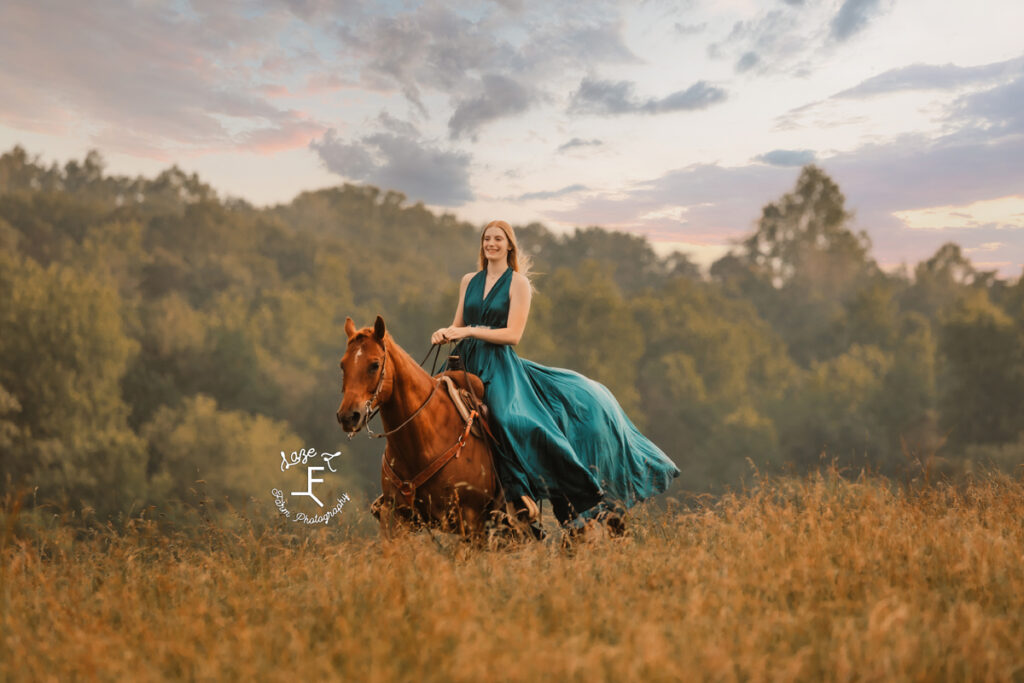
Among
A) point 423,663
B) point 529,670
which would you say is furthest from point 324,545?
point 529,670

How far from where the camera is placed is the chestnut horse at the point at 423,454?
5434mm

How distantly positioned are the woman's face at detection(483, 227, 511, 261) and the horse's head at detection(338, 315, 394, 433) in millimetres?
1458

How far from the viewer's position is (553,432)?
20.4 feet

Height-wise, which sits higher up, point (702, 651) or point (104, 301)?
point (104, 301)

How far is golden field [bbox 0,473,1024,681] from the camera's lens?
3.14 m

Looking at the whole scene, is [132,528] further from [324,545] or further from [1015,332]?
[1015,332]

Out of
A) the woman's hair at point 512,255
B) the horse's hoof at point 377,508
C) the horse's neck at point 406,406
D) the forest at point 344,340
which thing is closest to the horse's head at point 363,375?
the horse's neck at point 406,406

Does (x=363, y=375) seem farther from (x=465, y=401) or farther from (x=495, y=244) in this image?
(x=495, y=244)

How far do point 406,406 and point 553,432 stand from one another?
4.24 feet

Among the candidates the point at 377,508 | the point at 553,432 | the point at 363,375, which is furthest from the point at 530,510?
the point at 363,375

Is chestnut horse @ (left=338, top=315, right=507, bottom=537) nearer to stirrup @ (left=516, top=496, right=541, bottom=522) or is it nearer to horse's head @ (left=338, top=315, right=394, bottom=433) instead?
horse's head @ (left=338, top=315, right=394, bottom=433)

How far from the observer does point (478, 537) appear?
5.76 meters

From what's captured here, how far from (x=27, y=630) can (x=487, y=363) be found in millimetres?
3678

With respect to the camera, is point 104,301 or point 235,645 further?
point 104,301
